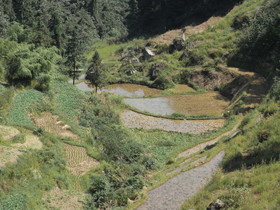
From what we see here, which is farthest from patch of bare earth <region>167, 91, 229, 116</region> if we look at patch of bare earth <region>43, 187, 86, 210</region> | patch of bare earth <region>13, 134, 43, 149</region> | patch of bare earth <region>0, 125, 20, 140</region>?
patch of bare earth <region>43, 187, 86, 210</region>

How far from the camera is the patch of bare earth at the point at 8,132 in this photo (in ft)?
65.7

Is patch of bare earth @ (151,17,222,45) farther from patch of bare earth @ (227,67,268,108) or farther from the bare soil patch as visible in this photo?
patch of bare earth @ (227,67,268,108)

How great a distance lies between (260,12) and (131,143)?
38.2 m

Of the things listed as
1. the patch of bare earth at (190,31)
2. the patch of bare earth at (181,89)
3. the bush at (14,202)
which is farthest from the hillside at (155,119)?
the patch of bare earth at (190,31)

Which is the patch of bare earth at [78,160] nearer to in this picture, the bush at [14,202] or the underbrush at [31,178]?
the underbrush at [31,178]

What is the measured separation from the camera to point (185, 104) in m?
39.4

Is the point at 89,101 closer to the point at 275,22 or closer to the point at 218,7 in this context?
the point at 275,22

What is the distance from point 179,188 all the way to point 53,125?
13314mm

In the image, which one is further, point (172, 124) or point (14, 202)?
point (172, 124)

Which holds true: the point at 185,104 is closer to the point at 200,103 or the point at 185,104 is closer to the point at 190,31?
the point at 200,103

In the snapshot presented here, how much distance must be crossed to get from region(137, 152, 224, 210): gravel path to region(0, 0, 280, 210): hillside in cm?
9

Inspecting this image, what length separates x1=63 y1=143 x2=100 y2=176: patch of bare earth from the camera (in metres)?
Answer: 19.5

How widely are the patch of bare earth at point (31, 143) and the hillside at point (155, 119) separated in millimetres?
63

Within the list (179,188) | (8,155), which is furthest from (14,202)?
(179,188)
